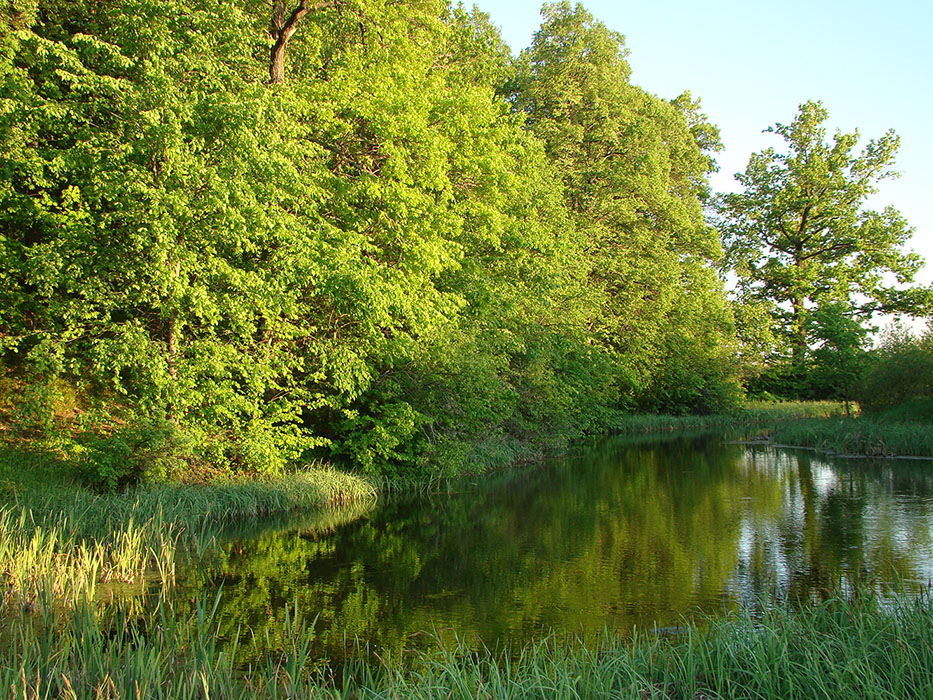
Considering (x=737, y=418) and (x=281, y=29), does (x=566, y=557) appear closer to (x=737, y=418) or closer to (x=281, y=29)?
(x=281, y=29)

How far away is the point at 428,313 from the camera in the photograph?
17734 mm

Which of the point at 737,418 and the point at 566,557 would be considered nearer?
the point at 566,557

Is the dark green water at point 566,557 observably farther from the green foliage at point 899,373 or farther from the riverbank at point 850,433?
the green foliage at point 899,373

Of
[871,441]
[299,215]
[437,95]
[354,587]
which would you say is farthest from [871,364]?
[354,587]

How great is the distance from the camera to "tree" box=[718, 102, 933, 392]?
4381cm

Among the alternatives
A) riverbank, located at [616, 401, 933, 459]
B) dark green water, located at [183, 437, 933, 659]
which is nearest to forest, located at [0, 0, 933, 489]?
riverbank, located at [616, 401, 933, 459]

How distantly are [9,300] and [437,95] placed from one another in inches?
455

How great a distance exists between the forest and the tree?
1207 centimetres

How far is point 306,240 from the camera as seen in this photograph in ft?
48.3

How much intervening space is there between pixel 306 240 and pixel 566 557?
7.78 m

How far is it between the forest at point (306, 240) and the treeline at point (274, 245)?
0.07 metres

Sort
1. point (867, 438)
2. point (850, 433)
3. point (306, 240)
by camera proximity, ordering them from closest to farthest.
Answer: point (306, 240)
point (867, 438)
point (850, 433)

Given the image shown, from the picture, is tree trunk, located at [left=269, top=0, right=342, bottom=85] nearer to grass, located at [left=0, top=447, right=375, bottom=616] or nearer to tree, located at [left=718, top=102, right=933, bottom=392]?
grass, located at [left=0, top=447, right=375, bottom=616]

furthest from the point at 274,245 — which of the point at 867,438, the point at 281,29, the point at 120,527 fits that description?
the point at 867,438
